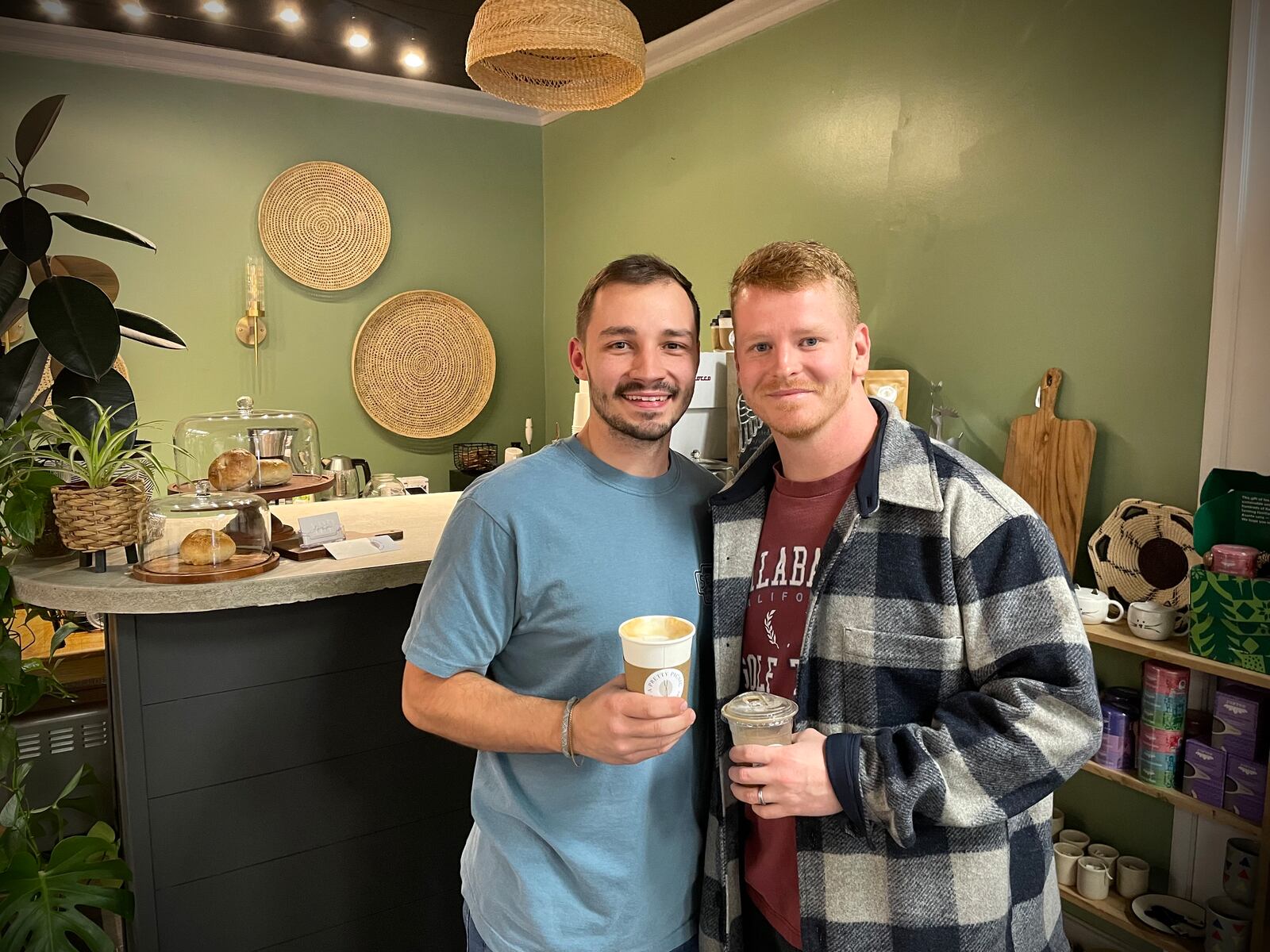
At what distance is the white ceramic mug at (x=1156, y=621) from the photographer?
2.11m

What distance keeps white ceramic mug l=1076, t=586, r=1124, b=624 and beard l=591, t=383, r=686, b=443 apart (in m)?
1.40

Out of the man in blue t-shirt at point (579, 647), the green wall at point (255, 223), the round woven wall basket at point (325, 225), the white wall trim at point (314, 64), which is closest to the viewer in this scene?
the man in blue t-shirt at point (579, 647)

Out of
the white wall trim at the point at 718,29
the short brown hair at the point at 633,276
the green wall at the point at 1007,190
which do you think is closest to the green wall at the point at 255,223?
the white wall trim at the point at 718,29

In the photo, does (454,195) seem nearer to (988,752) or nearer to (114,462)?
(114,462)

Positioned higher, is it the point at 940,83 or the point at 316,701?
the point at 940,83

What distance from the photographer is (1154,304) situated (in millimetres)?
2248

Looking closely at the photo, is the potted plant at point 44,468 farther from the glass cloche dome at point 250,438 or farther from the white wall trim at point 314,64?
the white wall trim at point 314,64

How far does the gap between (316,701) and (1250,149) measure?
2.44 m

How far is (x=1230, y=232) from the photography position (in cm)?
208

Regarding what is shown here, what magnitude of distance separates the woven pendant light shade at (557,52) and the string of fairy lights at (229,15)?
1.68 m

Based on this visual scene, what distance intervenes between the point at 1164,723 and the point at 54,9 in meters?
4.73

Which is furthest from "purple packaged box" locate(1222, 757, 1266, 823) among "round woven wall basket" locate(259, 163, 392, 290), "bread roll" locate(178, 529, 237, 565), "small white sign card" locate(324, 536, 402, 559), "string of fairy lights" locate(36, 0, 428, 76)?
"round woven wall basket" locate(259, 163, 392, 290)

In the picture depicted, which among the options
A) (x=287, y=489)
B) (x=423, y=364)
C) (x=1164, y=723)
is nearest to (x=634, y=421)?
(x=287, y=489)

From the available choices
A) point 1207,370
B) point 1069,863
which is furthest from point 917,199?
point 1069,863
